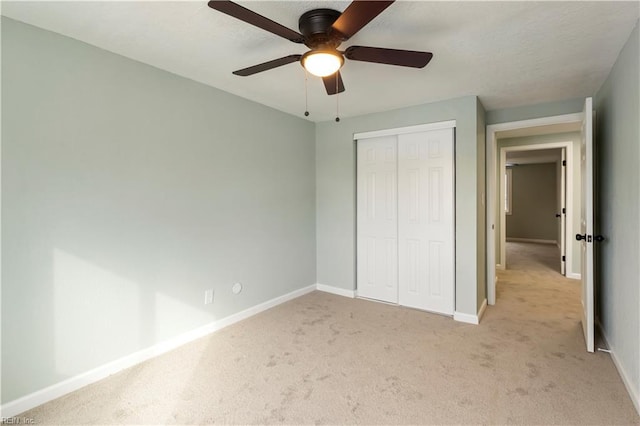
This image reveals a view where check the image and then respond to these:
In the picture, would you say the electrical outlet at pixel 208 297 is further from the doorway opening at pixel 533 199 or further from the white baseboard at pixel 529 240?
the white baseboard at pixel 529 240

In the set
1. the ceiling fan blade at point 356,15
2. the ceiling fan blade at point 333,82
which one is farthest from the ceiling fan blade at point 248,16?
the ceiling fan blade at point 333,82

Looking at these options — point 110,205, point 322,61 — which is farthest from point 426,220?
point 110,205

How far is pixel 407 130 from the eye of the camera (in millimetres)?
3529

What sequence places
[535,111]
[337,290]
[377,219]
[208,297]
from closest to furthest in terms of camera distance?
[208,297], [535,111], [377,219], [337,290]

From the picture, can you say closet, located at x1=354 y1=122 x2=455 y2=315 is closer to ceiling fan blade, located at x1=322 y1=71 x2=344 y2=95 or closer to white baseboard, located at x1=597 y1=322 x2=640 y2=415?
white baseboard, located at x1=597 y1=322 x2=640 y2=415

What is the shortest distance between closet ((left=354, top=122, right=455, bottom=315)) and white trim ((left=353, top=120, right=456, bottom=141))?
10 millimetres

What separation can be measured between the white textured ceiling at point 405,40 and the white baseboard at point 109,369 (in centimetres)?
225

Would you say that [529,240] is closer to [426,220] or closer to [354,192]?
[426,220]

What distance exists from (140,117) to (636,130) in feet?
11.1

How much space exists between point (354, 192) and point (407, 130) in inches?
38.8

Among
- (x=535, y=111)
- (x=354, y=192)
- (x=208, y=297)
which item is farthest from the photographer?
(x=354, y=192)

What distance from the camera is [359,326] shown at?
3084 mm

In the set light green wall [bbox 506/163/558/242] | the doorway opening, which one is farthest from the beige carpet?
light green wall [bbox 506/163/558/242]

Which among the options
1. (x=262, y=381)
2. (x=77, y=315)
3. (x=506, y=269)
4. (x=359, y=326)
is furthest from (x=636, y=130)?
(x=506, y=269)
